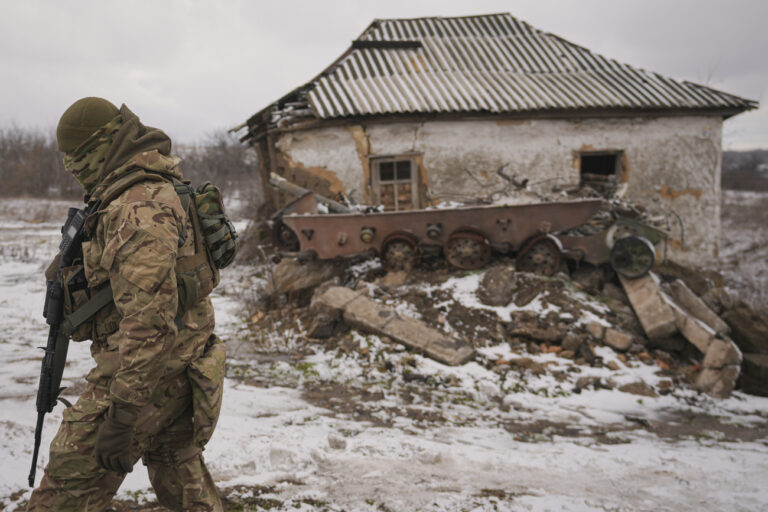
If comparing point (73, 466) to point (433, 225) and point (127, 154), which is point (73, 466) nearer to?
point (127, 154)

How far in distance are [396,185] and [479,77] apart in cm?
300

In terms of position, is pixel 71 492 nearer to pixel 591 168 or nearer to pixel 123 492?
pixel 123 492

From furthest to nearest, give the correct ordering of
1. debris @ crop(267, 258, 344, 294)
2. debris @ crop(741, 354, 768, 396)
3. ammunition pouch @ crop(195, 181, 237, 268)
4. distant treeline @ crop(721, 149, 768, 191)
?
distant treeline @ crop(721, 149, 768, 191), debris @ crop(267, 258, 344, 294), debris @ crop(741, 354, 768, 396), ammunition pouch @ crop(195, 181, 237, 268)

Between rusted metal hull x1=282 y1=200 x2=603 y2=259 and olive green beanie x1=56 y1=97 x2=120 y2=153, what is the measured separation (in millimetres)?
4867

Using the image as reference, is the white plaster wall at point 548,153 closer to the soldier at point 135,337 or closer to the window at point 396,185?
the window at point 396,185

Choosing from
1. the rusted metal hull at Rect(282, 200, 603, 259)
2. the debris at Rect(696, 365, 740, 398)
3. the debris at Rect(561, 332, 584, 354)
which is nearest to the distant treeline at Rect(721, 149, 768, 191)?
the rusted metal hull at Rect(282, 200, 603, 259)

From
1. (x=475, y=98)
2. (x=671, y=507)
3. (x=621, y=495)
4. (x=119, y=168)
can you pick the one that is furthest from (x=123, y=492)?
(x=475, y=98)

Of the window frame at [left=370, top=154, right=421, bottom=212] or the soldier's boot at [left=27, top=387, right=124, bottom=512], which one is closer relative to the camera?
the soldier's boot at [left=27, top=387, right=124, bottom=512]

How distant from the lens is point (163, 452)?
2020mm

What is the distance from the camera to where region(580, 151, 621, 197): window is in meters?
8.28

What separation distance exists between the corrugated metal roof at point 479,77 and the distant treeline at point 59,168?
9.54 meters

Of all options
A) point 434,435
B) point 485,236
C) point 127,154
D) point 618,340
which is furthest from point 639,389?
point 127,154

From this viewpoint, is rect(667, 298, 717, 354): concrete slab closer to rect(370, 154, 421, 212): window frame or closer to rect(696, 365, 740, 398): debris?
rect(696, 365, 740, 398): debris

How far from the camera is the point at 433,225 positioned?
263 inches
